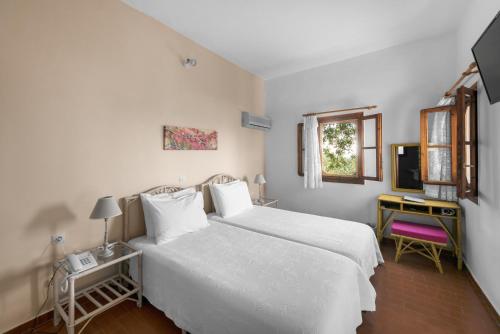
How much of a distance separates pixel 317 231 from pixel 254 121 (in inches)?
88.7

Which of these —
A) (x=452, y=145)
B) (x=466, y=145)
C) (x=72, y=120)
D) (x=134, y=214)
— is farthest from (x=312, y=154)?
(x=72, y=120)

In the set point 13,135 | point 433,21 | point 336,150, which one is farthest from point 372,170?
point 13,135

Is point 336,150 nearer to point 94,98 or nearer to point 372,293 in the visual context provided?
point 372,293

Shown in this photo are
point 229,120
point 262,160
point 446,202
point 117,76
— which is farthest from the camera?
point 262,160

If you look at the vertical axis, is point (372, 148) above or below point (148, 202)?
above

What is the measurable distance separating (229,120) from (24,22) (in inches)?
92.9

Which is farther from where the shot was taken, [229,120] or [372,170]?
[229,120]

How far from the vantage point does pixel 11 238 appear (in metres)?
1.59

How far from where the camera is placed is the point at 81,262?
1647 mm

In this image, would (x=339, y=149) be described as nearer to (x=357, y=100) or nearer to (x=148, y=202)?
(x=357, y=100)

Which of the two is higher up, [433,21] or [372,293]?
[433,21]

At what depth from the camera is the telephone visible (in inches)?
→ 61.4

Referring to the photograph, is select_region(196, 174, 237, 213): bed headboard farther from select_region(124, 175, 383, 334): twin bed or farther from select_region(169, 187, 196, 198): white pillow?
select_region(124, 175, 383, 334): twin bed

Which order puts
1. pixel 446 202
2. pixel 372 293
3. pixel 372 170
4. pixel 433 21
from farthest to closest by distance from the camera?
1. pixel 372 170
2. pixel 446 202
3. pixel 433 21
4. pixel 372 293
